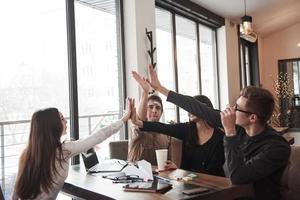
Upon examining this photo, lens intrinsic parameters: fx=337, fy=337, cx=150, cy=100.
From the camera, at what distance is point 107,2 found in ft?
11.8

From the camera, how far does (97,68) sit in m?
3.46

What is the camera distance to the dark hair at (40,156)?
1.73 metres

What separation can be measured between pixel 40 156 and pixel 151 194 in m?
0.62

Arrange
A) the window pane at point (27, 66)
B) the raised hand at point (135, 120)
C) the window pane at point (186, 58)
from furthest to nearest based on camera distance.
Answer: the window pane at point (186, 58)
the window pane at point (27, 66)
the raised hand at point (135, 120)

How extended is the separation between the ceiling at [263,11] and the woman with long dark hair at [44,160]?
3686mm

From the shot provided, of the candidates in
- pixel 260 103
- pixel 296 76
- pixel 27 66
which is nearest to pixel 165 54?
pixel 27 66

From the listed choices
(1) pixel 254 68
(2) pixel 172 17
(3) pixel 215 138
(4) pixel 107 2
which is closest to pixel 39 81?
(4) pixel 107 2

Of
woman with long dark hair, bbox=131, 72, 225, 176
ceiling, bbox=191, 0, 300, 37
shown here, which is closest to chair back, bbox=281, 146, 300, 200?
woman with long dark hair, bbox=131, 72, 225, 176

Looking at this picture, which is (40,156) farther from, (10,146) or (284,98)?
(284,98)

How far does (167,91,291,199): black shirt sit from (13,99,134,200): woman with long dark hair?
2.94 ft

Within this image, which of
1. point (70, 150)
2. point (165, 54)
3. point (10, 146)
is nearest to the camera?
point (70, 150)

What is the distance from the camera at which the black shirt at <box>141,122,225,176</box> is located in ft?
7.38

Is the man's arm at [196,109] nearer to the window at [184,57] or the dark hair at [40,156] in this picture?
the dark hair at [40,156]

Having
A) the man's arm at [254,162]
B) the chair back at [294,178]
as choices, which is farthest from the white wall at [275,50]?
the man's arm at [254,162]
